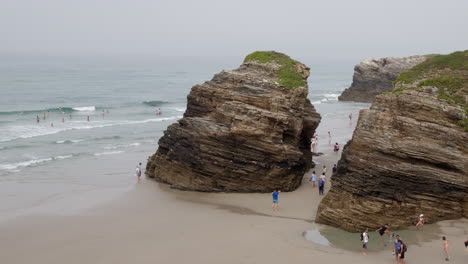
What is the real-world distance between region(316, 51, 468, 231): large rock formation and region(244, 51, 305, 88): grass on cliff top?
5733 millimetres

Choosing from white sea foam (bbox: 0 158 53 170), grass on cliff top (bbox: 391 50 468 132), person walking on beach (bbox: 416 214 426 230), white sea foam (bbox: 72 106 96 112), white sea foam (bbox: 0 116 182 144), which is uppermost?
grass on cliff top (bbox: 391 50 468 132)

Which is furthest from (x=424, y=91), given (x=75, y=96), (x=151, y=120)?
(x=75, y=96)

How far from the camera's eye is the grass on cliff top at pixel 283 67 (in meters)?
25.5

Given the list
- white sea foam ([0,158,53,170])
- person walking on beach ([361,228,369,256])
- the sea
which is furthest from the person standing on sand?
white sea foam ([0,158,53,170])

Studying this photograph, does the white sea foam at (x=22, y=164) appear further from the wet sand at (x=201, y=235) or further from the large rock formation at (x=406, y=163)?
the large rock formation at (x=406, y=163)

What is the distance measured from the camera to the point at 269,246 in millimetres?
18688

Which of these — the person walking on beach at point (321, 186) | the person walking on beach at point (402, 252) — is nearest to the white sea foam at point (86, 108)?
the person walking on beach at point (321, 186)

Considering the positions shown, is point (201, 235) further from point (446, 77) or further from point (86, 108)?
point (86, 108)

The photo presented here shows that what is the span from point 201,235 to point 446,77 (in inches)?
497

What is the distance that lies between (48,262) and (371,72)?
6521cm

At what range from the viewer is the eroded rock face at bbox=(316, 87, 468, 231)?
740 inches

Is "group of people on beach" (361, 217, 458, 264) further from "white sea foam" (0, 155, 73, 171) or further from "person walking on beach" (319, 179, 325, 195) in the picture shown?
"white sea foam" (0, 155, 73, 171)

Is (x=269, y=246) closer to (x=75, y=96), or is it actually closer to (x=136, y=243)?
(x=136, y=243)

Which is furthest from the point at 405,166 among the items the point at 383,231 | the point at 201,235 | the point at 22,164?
the point at 22,164
